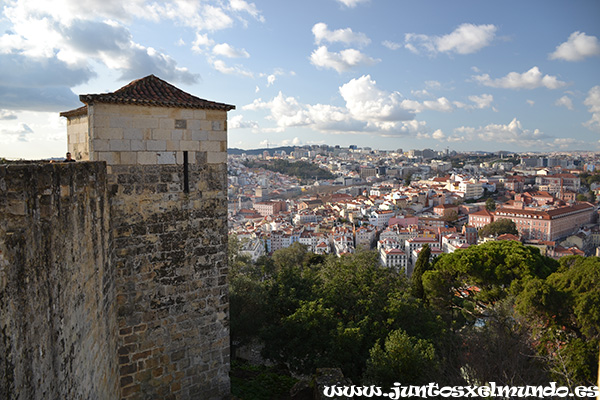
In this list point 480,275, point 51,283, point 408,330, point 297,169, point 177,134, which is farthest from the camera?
point 297,169

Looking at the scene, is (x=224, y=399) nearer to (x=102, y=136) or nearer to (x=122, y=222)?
(x=122, y=222)

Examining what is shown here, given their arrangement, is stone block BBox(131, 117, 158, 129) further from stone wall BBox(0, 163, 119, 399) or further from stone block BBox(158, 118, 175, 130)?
stone wall BBox(0, 163, 119, 399)

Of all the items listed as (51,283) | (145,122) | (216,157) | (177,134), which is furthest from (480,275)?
(51,283)

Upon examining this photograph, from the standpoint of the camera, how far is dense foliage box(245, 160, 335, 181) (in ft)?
458

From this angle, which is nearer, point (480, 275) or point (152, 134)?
point (152, 134)

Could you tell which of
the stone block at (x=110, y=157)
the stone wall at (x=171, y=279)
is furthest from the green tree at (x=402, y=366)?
the stone block at (x=110, y=157)

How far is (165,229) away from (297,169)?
139 meters

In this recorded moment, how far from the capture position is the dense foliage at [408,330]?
718 centimetres

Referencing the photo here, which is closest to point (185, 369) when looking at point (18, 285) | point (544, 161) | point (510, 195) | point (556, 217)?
point (18, 285)

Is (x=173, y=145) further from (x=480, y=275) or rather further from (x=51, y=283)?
(x=480, y=275)

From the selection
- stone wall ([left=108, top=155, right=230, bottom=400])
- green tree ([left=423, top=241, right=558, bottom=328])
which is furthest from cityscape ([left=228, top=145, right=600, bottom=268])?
stone wall ([left=108, top=155, right=230, bottom=400])

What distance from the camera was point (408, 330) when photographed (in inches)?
358

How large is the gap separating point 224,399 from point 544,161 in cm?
18380

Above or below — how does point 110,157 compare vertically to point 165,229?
above
